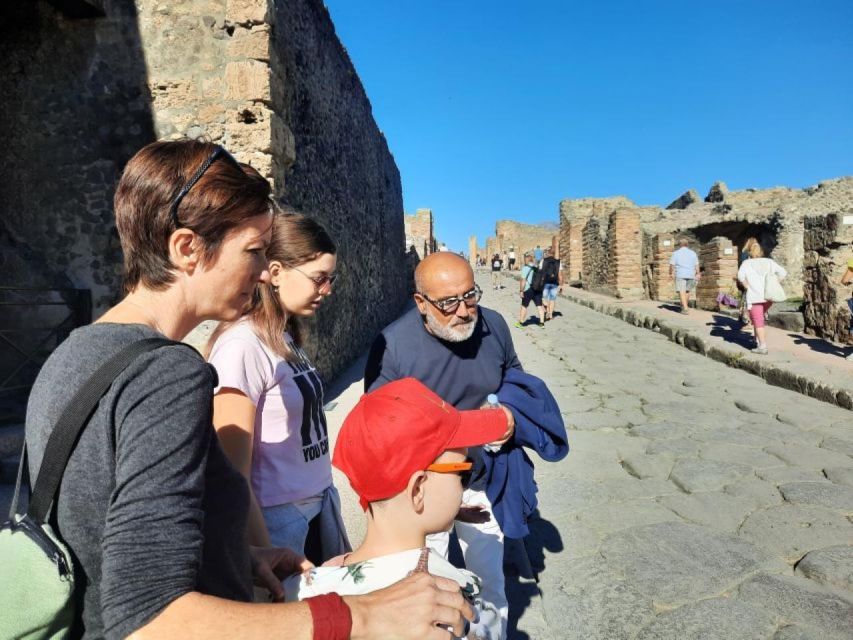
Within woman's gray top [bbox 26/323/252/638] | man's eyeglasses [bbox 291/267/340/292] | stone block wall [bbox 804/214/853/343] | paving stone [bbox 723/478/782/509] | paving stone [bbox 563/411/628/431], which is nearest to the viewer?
woman's gray top [bbox 26/323/252/638]

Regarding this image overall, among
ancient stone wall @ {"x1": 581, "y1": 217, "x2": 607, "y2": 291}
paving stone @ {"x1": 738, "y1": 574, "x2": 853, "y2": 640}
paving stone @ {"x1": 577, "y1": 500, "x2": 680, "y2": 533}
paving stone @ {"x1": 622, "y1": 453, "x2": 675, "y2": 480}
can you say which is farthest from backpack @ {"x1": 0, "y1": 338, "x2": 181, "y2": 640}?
ancient stone wall @ {"x1": 581, "y1": 217, "x2": 607, "y2": 291}

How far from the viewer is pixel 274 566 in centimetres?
127

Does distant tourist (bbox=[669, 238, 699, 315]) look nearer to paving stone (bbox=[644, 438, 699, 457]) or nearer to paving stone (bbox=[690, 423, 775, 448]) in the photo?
paving stone (bbox=[690, 423, 775, 448])

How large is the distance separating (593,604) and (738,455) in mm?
2370

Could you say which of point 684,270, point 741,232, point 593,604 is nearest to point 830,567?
point 593,604

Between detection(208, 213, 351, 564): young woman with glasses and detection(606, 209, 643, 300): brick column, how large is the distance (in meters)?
14.8

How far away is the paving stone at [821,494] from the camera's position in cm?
321

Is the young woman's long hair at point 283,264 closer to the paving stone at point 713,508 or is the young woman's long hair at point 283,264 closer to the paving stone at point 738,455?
the paving stone at point 713,508

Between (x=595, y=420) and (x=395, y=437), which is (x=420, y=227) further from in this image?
(x=395, y=437)

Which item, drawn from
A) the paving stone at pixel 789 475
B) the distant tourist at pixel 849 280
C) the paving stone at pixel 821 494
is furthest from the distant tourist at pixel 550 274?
the paving stone at pixel 821 494

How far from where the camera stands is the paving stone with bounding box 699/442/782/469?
395 centimetres

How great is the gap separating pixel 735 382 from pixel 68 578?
7.21 metres

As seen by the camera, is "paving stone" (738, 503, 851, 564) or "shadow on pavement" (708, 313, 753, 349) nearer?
"paving stone" (738, 503, 851, 564)

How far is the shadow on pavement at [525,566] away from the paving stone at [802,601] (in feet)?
2.95
